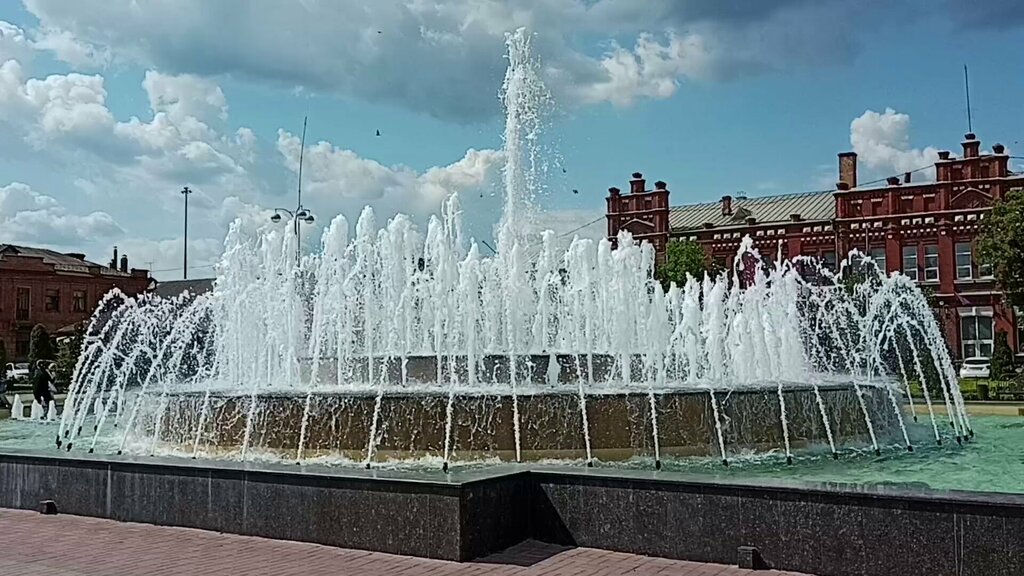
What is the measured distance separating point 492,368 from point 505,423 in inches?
135

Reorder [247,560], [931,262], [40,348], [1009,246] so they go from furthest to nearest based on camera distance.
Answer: [40,348] → [931,262] → [1009,246] → [247,560]

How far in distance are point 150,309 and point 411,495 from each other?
96.0 ft

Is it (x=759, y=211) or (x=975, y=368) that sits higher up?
(x=759, y=211)

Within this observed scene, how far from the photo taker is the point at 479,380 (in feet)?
47.2

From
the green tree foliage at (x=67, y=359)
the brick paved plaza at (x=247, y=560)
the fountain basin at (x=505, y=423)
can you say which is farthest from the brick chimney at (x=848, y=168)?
the brick paved plaza at (x=247, y=560)

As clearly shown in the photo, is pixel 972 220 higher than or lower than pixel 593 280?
higher

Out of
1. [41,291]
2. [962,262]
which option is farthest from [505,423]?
[41,291]

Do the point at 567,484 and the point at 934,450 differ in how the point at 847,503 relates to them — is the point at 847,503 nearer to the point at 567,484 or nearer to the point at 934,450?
the point at 567,484

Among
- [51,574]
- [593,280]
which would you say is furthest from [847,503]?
[593,280]

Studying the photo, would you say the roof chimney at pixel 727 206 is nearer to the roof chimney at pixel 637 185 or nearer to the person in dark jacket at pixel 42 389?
the roof chimney at pixel 637 185

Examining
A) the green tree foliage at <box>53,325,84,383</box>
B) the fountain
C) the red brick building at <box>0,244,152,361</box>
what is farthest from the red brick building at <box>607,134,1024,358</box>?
the red brick building at <box>0,244,152,361</box>

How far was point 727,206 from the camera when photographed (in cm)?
6053

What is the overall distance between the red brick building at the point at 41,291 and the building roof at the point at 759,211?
138ft

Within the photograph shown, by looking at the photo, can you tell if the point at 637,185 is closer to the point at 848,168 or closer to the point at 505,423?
the point at 848,168
